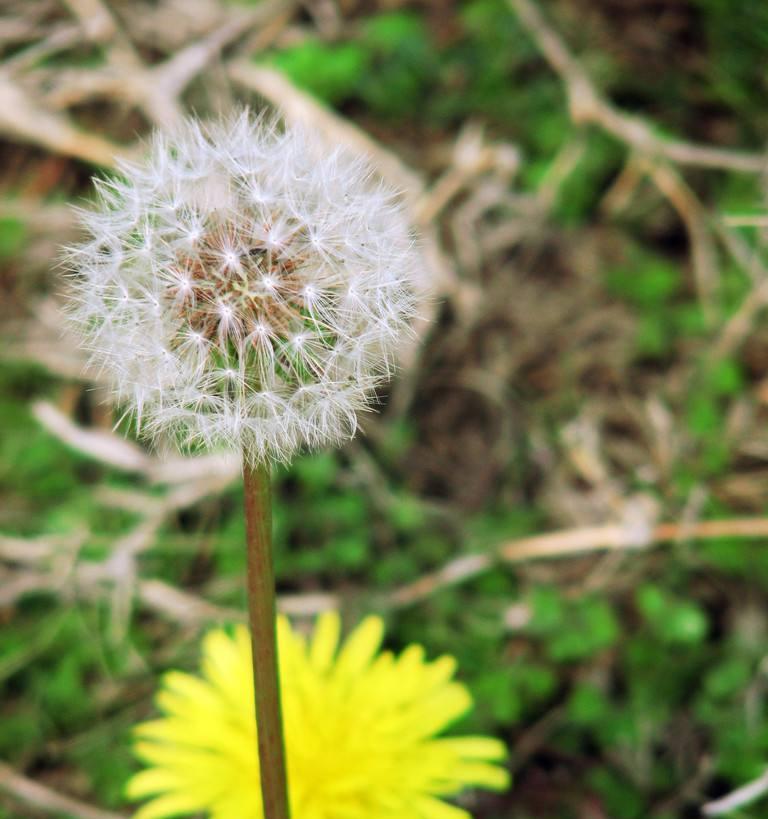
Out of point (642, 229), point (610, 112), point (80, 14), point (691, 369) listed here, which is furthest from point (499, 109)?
point (80, 14)

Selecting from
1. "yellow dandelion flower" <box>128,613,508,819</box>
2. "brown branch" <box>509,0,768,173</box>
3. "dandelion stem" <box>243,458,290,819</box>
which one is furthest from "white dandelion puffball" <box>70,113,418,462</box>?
"brown branch" <box>509,0,768,173</box>

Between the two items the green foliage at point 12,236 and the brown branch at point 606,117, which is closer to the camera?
the brown branch at point 606,117


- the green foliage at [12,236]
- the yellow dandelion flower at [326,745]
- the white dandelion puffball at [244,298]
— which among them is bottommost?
the yellow dandelion flower at [326,745]

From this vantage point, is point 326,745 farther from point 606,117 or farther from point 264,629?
point 606,117

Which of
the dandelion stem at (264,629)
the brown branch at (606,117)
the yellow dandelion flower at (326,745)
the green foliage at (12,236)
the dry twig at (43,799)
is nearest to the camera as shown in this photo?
the dandelion stem at (264,629)

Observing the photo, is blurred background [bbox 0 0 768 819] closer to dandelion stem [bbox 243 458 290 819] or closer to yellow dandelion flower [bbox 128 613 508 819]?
yellow dandelion flower [bbox 128 613 508 819]

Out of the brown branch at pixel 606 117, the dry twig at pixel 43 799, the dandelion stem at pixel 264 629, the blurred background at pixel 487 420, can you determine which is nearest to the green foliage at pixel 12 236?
Answer: the blurred background at pixel 487 420

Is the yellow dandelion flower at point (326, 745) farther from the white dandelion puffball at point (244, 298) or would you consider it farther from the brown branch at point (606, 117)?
the brown branch at point (606, 117)
